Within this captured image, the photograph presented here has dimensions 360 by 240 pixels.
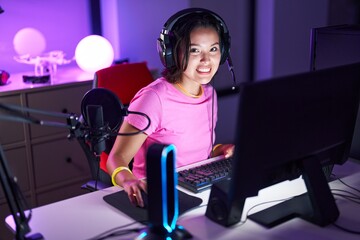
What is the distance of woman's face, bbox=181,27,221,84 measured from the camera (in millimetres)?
1771

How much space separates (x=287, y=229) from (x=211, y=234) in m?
0.21

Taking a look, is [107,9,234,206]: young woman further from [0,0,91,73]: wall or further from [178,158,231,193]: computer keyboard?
[0,0,91,73]: wall

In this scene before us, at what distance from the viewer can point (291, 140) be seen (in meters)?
1.23

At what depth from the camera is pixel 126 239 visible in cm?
124

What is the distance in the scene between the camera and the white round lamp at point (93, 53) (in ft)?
9.50

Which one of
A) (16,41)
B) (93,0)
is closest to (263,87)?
(16,41)

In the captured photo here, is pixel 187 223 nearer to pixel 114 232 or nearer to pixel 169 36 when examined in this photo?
pixel 114 232

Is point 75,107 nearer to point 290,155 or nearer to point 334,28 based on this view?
point 334,28

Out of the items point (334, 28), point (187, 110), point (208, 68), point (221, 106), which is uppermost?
point (334, 28)

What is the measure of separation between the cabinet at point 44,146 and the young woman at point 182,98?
0.92m

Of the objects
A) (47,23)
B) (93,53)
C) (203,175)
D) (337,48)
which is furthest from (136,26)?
(203,175)

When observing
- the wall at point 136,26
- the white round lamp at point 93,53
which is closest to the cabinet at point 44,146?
the white round lamp at point 93,53

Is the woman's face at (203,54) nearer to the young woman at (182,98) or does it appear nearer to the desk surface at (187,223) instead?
the young woman at (182,98)

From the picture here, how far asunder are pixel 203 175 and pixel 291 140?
0.43m
